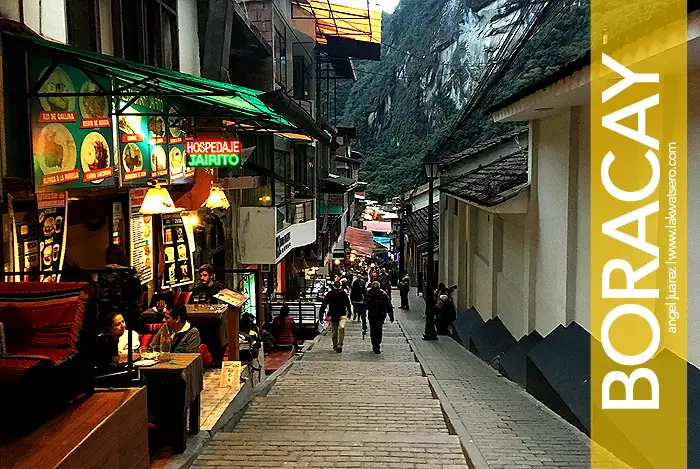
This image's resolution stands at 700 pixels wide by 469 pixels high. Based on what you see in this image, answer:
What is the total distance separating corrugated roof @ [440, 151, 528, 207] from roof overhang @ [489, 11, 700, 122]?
151 centimetres

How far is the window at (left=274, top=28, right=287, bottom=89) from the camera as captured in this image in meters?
22.5

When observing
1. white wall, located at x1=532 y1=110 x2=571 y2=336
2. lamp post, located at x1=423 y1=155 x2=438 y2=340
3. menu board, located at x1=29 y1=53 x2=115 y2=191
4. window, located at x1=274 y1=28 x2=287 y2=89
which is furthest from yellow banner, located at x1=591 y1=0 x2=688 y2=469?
window, located at x1=274 y1=28 x2=287 y2=89

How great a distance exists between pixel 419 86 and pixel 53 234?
256 ft

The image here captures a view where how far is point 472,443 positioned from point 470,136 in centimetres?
4730

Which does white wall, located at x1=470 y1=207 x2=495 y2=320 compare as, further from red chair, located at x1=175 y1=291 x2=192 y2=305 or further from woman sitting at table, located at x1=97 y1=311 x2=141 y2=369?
woman sitting at table, located at x1=97 y1=311 x2=141 y2=369

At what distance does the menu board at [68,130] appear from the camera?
6.81 m

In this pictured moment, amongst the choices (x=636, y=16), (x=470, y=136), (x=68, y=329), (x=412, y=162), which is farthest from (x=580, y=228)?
(x=412, y=162)

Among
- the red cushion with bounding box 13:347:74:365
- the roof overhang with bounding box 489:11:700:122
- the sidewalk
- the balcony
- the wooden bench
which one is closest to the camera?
the red cushion with bounding box 13:347:74:365

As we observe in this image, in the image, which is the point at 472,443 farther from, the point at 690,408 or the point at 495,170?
the point at 495,170

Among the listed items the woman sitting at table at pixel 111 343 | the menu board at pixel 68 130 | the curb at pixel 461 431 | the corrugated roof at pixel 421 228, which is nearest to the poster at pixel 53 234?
the menu board at pixel 68 130

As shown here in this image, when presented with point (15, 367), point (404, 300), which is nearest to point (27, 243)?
Result: point (15, 367)

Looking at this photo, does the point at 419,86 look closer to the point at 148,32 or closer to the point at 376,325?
the point at 376,325

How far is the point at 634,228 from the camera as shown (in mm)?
8469

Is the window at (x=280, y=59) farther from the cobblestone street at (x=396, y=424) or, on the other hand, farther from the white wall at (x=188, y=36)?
the cobblestone street at (x=396, y=424)
